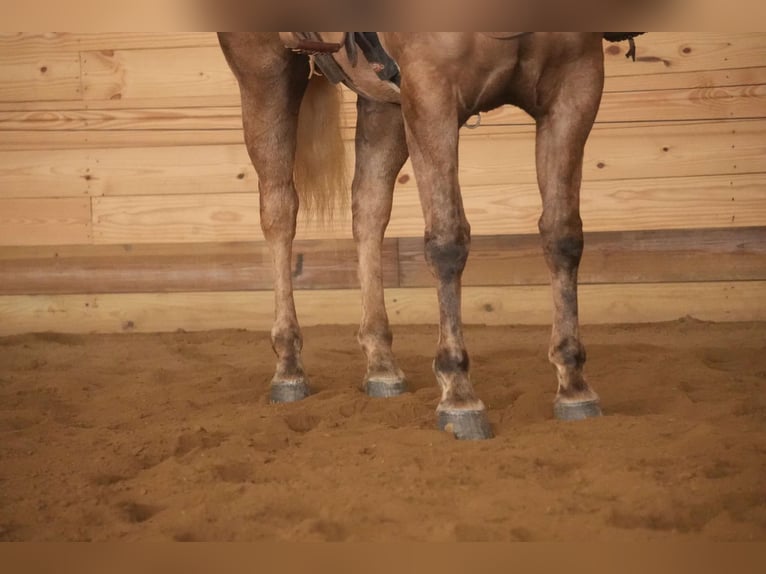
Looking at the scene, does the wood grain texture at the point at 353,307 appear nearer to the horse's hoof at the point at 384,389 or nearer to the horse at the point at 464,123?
the horse's hoof at the point at 384,389

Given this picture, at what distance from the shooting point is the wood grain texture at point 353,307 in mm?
4488

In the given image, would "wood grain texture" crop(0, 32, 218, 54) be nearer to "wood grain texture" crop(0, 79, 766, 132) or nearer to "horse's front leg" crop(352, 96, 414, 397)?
"wood grain texture" crop(0, 79, 766, 132)

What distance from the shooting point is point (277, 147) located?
11.5 feet

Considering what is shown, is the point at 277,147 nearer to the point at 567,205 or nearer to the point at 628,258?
the point at 567,205

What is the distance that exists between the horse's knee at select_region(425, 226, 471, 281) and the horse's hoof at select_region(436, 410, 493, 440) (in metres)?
0.37

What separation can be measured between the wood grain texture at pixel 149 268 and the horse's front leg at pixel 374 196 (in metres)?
1.27

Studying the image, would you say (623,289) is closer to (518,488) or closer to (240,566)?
(518,488)

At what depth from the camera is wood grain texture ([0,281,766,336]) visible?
4.49 m

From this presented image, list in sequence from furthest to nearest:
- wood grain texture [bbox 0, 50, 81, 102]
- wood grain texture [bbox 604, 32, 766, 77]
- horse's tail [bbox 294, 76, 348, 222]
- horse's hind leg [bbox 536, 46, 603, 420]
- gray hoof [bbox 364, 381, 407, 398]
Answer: wood grain texture [bbox 0, 50, 81, 102]
wood grain texture [bbox 604, 32, 766, 77]
horse's tail [bbox 294, 76, 348, 222]
gray hoof [bbox 364, 381, 407, 398]
horse's hind leg [bbox 536, 46, 603, 420]

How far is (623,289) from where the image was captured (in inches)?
179

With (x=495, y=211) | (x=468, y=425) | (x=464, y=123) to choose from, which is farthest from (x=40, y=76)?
(x=468, y=425)

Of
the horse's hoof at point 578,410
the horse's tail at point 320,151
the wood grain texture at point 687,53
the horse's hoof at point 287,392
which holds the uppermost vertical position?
the wood grain texture at point 687,53

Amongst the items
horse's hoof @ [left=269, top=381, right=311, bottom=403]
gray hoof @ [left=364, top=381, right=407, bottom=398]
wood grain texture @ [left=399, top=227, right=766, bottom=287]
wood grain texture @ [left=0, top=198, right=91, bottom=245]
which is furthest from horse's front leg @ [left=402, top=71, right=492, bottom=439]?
wood grain texture @ [left=0, top=198, right=91, bottom=245]

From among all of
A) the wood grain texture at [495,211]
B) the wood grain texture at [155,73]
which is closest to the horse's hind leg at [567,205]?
the wood grain texture at [495,211]
